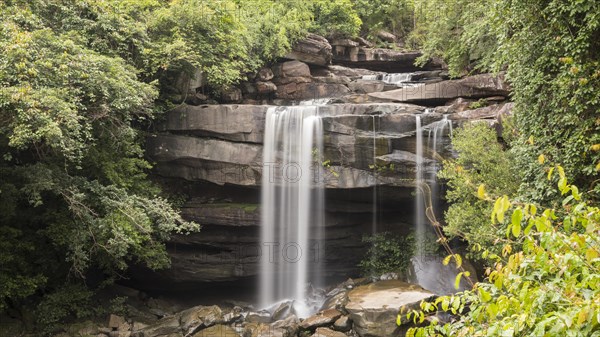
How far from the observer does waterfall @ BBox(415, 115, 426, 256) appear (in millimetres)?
14250

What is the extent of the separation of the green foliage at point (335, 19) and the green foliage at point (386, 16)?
309cm

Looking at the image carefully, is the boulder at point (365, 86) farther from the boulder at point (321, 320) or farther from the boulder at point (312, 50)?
the boulder at point (321, 320)

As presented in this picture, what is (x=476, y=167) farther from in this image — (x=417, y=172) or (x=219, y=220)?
(x=219, y=220)

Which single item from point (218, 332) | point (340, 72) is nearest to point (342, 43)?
point (340, 72)

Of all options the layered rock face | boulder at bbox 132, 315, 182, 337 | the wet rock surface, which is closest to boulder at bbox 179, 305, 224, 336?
the wet rock surface

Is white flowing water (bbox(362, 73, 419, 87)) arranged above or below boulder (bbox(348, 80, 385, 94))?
above

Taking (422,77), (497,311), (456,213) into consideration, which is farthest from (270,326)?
(422,77)

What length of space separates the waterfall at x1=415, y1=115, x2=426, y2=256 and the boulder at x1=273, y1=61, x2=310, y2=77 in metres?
6.92

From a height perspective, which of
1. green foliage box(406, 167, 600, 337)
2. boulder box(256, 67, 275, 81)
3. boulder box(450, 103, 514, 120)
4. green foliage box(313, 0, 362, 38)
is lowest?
green foliage box(406, 167, 600, 337)

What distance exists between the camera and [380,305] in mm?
11406

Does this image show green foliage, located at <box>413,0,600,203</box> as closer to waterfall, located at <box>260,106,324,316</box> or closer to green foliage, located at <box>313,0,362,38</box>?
waterfall, located at <box>260,106,324,316</box>

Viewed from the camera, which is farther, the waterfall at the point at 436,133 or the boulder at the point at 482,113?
the waterfall at the point at 436,133

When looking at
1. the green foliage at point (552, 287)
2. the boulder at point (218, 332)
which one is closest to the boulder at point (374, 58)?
the boulder at point (218, 332)

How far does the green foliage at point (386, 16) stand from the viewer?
25359mm
